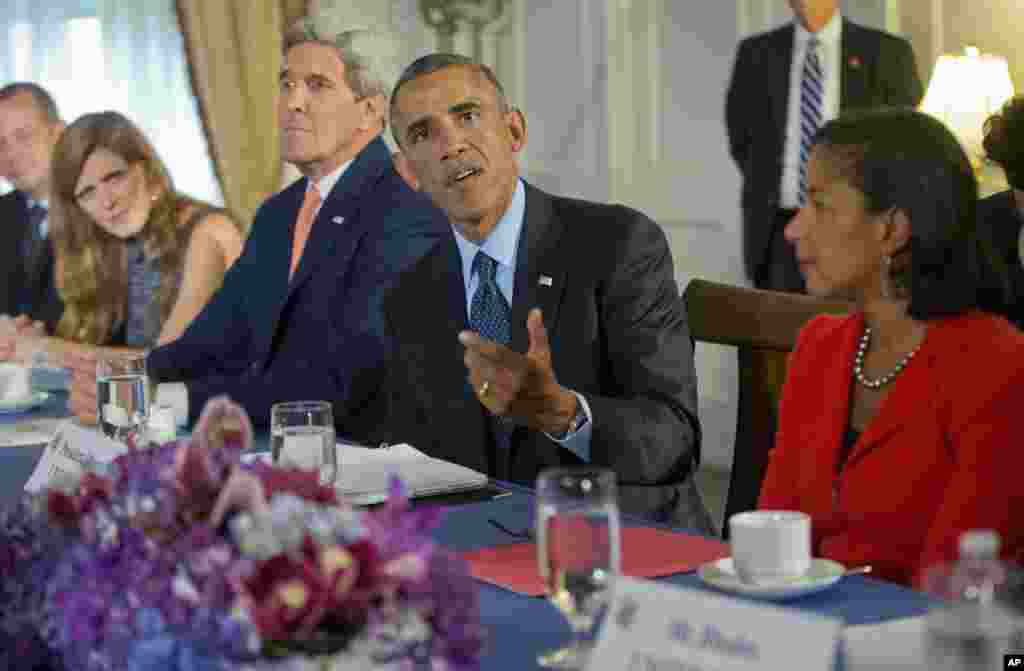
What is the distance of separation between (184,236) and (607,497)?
11.4 ft

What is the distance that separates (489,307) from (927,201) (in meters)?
0.98

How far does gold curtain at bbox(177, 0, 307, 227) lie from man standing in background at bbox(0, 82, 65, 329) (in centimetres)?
68

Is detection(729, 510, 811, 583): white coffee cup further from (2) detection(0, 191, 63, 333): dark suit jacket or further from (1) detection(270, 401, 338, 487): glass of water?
(2) detection(0, 191, 63, 333): dark suit jacket

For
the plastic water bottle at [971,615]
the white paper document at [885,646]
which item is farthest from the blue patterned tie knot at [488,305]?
the plastic water bottle at [971,615]

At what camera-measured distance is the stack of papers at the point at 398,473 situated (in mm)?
2191

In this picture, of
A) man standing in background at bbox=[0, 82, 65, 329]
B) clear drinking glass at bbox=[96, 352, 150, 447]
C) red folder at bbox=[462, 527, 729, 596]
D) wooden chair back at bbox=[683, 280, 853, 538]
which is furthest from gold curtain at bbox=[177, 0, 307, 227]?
red folder at bbox=[462, 527, 729, 596]

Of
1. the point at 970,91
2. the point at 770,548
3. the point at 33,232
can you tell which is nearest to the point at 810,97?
the point at 970,91

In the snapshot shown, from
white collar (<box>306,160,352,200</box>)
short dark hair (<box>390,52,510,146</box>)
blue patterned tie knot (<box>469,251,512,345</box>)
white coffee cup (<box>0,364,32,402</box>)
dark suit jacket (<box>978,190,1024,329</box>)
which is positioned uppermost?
short dark hair (<box>390,52,510,146</box>)

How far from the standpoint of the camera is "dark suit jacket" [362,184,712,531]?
2.63 meters

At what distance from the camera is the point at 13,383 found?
342cm

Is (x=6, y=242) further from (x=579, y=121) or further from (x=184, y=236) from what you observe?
(x=579, y=121)

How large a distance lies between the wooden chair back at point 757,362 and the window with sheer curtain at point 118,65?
15.6 ft

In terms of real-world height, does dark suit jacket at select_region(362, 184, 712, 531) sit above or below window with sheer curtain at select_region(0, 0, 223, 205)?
below

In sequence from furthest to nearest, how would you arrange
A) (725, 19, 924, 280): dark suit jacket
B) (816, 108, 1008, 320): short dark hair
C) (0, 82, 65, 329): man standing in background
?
(0, 82, 65, 329): man standing in background
(725, 19, 924, 280): dark suit jacket
(816, 108, 1008, 320): short dark hair
